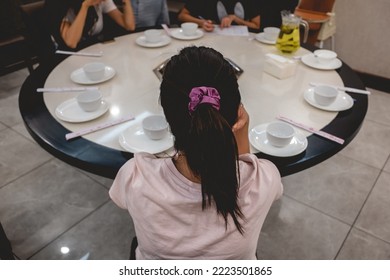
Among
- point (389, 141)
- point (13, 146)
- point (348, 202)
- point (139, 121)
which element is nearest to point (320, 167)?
point (348, 202)

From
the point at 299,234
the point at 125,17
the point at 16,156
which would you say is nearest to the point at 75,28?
the point at 125,17

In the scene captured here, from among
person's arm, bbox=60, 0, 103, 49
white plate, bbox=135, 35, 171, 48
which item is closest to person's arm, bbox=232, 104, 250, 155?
white plate, bbox=135, 35, 171, 48

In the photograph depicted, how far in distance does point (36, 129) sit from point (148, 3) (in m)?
1.84

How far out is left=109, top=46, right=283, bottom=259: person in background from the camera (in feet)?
2.36

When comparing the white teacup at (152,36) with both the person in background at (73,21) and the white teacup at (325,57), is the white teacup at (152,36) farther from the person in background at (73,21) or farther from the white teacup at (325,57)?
the white teacup at (325,57)

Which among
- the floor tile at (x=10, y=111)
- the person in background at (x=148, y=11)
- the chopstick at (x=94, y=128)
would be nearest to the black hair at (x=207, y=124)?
the chopstick at (x=94, y=128)

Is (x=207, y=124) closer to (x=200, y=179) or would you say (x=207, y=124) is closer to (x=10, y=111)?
(x=200, y=179)

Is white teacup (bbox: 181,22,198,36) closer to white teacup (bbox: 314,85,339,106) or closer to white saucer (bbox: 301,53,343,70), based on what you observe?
white saucer (bbox: 301,53,343,70)

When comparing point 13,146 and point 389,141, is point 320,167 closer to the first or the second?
point 389,141

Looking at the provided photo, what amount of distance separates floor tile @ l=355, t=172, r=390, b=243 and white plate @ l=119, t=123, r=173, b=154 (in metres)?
1.43

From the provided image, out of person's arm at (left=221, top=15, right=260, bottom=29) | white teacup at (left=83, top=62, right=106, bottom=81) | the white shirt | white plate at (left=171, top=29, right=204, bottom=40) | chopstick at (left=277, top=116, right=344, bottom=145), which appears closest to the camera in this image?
chopstick at (left=277, top=116, right=344, bottom=145)

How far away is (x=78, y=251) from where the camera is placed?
1.81 metres

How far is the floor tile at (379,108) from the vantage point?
2914 millimetres

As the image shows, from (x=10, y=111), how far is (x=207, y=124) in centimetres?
286
